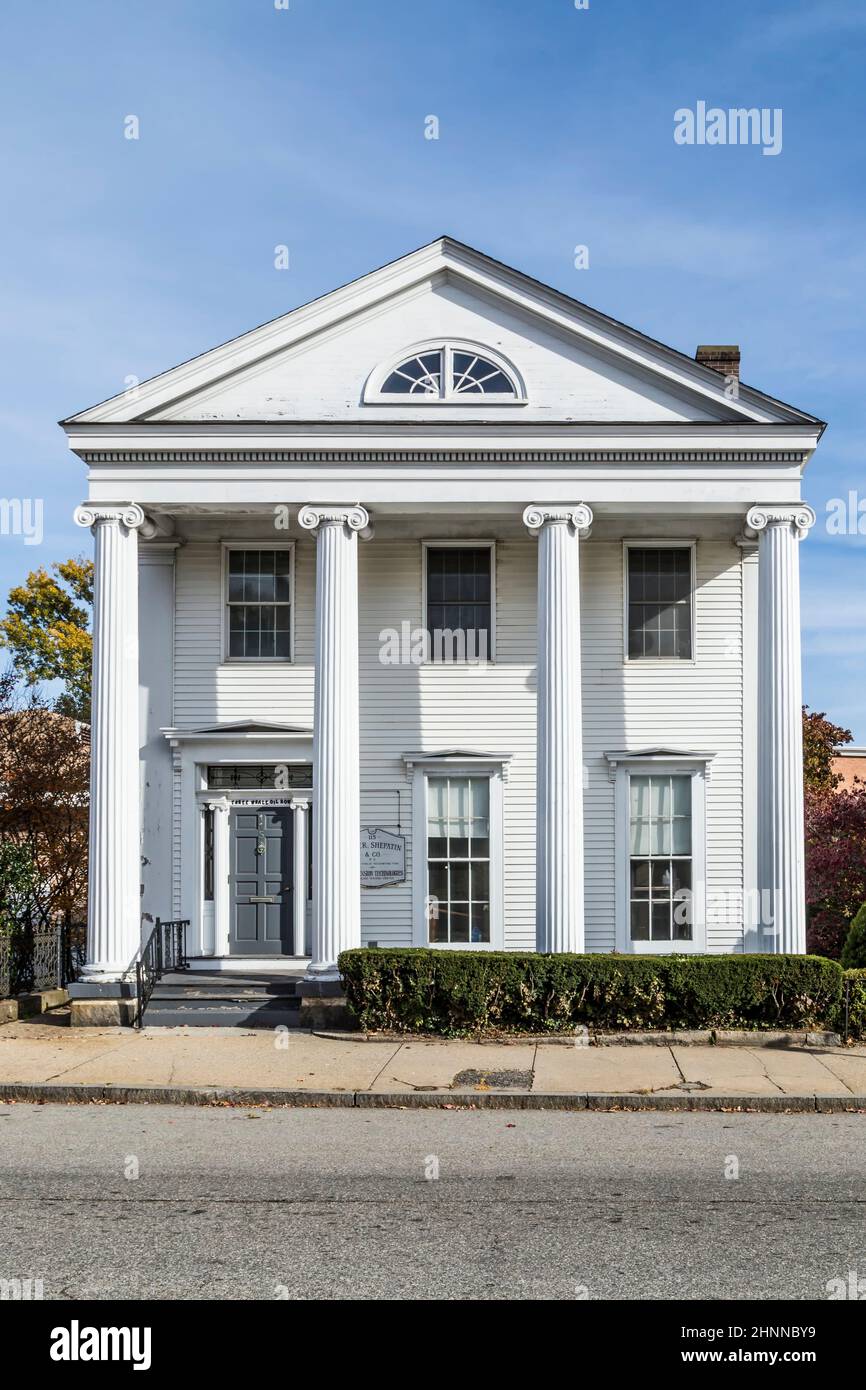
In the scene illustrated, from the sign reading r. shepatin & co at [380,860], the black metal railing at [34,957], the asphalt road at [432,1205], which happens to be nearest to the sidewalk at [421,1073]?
the asphalt road at [432,1205]

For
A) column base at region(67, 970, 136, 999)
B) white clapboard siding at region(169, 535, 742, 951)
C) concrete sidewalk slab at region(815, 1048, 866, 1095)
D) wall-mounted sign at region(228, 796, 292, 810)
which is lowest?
concrete sidewalk slab at region(815, 1048, 866, 1095)

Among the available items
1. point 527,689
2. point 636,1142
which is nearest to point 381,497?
point 527,689

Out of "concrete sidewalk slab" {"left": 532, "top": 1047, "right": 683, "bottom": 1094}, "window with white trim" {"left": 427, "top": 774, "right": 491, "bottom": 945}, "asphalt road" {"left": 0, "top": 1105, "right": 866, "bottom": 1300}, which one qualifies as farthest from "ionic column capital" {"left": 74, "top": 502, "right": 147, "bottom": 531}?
"concrete sidewalk slab" {"left": 532, "top": 1047, "right": 683, "bottom": 1094}

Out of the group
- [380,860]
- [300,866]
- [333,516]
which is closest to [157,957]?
[300,866]

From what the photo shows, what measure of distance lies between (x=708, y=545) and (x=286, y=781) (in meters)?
6.90

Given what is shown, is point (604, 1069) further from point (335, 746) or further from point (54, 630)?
point (54, 630)

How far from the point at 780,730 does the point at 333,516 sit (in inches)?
248

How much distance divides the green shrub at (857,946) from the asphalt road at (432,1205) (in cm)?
608

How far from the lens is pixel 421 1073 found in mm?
13211

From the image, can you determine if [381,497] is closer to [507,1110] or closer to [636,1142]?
[507,1110]

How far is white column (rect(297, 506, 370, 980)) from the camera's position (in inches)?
664

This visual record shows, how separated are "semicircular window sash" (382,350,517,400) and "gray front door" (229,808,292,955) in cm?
615

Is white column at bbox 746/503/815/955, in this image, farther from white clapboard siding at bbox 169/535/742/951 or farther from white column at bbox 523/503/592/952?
white column at bbox 523/503/592/952

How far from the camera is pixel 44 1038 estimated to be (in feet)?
51.3
